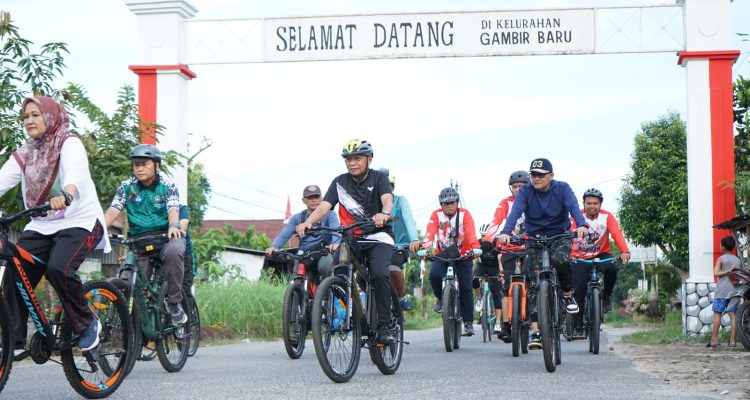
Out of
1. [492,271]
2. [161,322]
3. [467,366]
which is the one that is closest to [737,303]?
[492,271]

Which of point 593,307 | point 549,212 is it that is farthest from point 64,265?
point 593,307

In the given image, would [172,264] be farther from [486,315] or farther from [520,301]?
[486,315]

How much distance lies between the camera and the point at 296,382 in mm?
7844

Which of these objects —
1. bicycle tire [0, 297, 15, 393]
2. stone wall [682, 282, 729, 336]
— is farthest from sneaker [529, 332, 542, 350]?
stone wall [682, 282, 729, 336]

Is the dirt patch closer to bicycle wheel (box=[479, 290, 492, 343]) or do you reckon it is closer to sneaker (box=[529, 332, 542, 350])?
sneaker (box=[529, 332, 542, 350])

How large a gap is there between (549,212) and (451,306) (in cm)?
257

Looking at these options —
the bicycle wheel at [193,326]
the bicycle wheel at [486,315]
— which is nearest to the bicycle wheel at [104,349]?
the bicycle wheel at [193,326]

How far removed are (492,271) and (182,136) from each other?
5613 mm

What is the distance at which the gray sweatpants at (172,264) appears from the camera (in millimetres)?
8633

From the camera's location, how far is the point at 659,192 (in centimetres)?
4469

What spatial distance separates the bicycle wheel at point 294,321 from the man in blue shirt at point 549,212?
2.12 metres

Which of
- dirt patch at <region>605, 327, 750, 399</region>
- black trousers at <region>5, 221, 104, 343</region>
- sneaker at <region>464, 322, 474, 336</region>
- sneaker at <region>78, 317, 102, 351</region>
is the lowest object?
dirt patch at <region>605, 327, 750, 399</region>

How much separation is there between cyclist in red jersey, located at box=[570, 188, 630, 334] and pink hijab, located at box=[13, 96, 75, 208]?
6378 mm

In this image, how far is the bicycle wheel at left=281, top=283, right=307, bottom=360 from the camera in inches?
408
